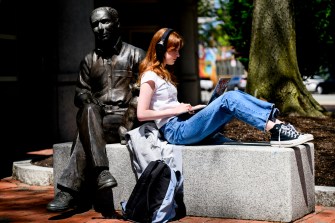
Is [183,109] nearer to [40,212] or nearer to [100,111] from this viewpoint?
[100,111]

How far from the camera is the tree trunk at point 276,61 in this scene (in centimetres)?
1005

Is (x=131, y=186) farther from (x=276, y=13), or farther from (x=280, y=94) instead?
(x=276, y=13)

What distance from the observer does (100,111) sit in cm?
624

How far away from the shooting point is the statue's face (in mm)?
6406

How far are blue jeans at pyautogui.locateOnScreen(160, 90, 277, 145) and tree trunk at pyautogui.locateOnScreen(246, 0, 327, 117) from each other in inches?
174

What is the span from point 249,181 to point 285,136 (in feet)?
1.66

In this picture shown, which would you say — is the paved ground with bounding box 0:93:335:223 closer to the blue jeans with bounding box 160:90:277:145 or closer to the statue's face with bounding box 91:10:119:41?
the blue jeans with bounding box 160:90:277:145

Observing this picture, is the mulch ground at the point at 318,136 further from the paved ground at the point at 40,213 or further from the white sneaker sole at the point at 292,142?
the white sneaker sole at the point at 292,142

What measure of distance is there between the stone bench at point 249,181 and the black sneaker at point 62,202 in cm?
118

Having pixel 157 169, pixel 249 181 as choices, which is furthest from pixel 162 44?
pixel 249 181

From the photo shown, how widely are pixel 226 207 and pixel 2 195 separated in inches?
122

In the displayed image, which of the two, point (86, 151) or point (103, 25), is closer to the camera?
point (86, 151)

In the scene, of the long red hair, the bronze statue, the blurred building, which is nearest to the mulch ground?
the long red hair

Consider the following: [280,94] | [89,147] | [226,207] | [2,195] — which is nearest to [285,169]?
[226,207]
